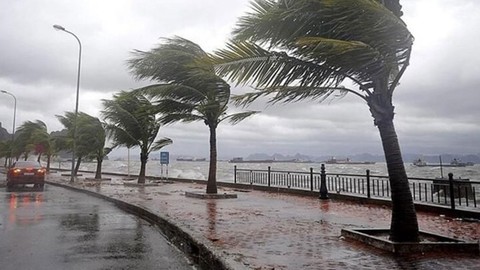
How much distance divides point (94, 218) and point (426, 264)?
28.2ft

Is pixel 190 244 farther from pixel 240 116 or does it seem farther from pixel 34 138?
pixel 34 138

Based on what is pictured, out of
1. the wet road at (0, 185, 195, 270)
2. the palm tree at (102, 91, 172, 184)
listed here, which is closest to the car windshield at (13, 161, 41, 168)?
the palm tree at (102, 91, 172, 184)

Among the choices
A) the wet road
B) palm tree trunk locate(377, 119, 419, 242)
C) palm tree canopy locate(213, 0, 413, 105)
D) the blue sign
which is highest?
palm tree canopy locate(213, 0, 413, 105)

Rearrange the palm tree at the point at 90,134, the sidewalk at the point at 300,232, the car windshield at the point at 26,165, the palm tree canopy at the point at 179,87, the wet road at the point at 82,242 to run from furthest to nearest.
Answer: the palm tree at the point at 90,134
the car windshield at the point at 26,165
the palm tree canopy at the point at 179,87
the wet road at the point at 82,242
the sidewalk at the point at 300,232

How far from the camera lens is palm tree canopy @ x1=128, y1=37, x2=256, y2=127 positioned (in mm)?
16141

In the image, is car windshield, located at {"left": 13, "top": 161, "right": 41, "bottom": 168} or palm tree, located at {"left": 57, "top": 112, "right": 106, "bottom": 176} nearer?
car windshield, located at {"left": 13, "top": 161, "right": 41, "bottom": 168}

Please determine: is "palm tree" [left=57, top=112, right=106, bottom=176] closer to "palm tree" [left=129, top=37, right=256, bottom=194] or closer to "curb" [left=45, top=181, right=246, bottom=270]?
"palm tree" [left=129, top=37, right=256, bottom=194]

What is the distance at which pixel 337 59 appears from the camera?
6996mm

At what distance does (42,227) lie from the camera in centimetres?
958

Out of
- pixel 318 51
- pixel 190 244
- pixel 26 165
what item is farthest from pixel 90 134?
pixel 318 51

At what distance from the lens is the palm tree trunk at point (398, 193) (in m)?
7.04

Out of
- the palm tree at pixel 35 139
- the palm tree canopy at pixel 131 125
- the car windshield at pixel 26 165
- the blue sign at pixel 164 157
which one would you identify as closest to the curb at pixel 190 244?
the palm tree canopy at pixel 131 125

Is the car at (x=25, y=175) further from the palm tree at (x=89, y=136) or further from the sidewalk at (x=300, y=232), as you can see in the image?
the sidewalk at (x=300, y=232)

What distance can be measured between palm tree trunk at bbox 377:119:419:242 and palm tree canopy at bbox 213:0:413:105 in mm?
755
